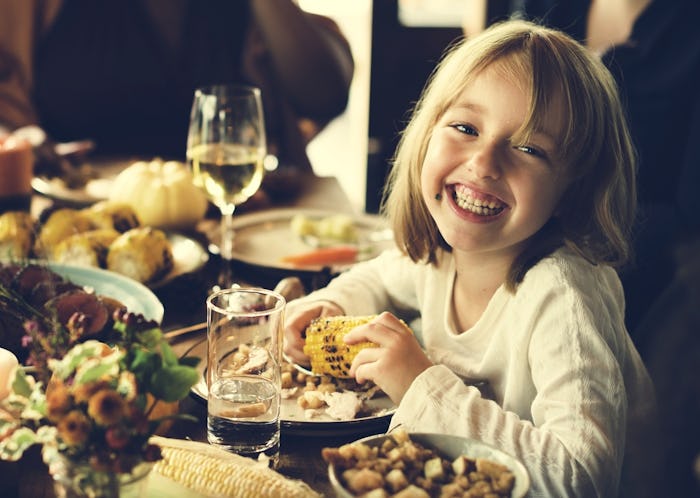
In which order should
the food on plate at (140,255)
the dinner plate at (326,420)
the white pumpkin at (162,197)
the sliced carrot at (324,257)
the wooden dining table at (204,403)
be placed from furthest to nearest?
the white pumpkin at (162,197), the sliced carrot at (324,257), the food on plate at (140,255), the dinner plate at (326,420), the wooden dining table at (204,403)

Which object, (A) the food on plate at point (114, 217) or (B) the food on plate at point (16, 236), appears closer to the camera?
(B) the food on plate at point (16, 236)

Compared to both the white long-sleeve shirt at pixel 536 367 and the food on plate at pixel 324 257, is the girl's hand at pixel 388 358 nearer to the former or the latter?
the white long-sleeve shirt at pixel 536 367

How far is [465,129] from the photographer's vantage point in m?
1.36

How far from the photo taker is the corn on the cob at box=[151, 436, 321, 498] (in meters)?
0.90

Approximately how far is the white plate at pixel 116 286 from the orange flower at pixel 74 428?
625mm

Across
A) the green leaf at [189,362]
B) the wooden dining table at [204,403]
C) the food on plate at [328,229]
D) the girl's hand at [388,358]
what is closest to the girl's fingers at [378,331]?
the girl's hand at [388,358]

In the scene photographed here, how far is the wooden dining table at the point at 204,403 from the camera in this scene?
101cm

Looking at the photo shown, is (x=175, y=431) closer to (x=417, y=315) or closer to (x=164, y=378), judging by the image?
(x=164, y=378)

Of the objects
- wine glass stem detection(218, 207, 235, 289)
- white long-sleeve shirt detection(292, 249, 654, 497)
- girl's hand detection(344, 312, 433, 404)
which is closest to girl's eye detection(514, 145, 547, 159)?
white long-sleeve shirt detection(292, 249, 654, 497)

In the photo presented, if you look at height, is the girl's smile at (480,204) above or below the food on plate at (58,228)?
above

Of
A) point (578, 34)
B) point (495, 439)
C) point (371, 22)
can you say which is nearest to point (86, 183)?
point (495, 439)

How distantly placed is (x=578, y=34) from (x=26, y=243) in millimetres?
2195

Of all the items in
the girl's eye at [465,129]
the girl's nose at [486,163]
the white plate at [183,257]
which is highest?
the girl's eye at [465,129]

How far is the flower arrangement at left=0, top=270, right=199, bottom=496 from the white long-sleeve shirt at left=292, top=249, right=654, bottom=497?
415mm
